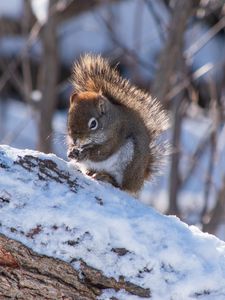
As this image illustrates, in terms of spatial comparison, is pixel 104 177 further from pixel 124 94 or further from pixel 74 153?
pixel 124 94

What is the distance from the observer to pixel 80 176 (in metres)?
2.19

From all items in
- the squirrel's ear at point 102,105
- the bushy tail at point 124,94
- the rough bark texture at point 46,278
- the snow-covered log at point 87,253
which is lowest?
the rough bark texture at point 46,278

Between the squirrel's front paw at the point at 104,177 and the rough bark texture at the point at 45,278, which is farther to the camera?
the squirrel's front paw at the point at 104,177

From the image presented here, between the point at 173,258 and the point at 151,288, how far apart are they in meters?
0.10

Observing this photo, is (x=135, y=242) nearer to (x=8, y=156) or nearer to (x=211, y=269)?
(x=211, y=269)

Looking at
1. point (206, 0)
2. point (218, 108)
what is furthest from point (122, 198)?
point (206, 0)

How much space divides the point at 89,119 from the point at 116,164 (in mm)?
192

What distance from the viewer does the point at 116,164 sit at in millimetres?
2637

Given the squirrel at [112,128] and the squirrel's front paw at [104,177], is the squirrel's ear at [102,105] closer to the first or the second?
the squirrel at [112,128]

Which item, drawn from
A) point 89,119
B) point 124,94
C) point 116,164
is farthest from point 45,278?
point 124,94

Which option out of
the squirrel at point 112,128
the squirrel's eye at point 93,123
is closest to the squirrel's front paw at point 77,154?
the squirrel at point 112,128

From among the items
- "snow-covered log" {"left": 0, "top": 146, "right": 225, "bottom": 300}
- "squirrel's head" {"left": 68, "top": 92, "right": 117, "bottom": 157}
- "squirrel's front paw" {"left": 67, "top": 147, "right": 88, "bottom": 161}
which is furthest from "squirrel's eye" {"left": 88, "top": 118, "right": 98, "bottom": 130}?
"snow-covered log" {"left": 0, "top": 146, "right": 225, "bottom": 300}

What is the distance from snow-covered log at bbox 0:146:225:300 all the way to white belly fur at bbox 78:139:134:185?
60 centimetres

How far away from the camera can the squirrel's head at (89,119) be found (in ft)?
8.73
